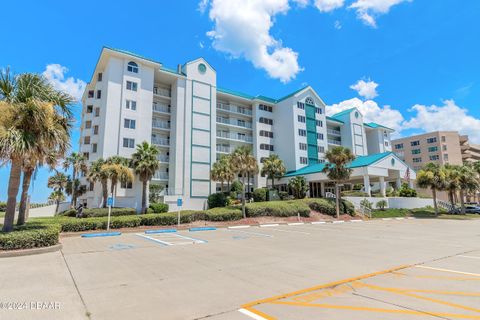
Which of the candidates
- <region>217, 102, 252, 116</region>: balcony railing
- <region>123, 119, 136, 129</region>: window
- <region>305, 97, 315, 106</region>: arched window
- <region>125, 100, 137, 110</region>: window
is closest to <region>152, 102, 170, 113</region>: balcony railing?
<region>125, 100, 137, 110</region>: window

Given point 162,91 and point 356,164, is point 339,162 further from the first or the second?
point 162,91

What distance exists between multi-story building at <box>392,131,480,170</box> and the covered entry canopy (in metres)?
52.1

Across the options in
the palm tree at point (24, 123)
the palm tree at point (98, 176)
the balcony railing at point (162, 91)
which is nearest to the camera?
the palm tree at point (24, 123)

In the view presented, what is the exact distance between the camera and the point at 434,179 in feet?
131

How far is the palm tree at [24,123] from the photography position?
1221cm

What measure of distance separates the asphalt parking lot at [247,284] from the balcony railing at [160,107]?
3329 cm

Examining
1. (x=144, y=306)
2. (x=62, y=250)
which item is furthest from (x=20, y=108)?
(x=144, y=306)

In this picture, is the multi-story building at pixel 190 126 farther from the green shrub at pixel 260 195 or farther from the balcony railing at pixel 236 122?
the green shrub at pixel 260 195

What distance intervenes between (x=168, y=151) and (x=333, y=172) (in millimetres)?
24460

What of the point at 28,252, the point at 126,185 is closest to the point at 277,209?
the point at 126,185

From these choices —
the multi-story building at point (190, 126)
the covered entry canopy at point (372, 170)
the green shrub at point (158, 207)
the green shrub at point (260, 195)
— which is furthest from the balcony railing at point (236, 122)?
the green shrub at point (158, 207)

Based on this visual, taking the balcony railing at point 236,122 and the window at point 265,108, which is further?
the window at point 265,108

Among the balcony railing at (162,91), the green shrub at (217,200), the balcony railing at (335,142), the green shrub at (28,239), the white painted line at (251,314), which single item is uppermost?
the balcony railing at (162,91)

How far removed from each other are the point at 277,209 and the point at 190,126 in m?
20.0
